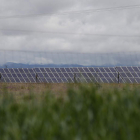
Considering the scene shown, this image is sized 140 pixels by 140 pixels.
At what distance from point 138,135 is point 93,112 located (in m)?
1.18

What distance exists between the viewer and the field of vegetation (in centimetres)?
370

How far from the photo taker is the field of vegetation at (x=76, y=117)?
3703mm

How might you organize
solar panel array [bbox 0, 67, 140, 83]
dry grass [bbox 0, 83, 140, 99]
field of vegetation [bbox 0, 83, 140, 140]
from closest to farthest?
field of vegetation [bbox 0, 83, 140, 140] < dry grass [bbox 0, 83, 140, 99] < solar panel array [bbox 0, 67, 140, 83]

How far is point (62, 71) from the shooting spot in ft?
85.8

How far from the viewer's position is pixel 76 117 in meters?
4.42

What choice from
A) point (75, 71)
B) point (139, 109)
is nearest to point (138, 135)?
point (139, 109)

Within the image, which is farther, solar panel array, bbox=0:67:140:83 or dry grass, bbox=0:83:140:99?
solar panel array, bbox=0:67:140:83

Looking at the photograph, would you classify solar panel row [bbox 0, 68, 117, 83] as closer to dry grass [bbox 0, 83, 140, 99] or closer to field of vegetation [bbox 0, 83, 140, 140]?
dry grass [bbox 0, 83, 140, 99]

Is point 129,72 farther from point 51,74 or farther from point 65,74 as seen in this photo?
point 51,74

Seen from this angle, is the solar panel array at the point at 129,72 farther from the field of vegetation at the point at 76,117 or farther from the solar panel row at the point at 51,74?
the field of vegetation at the point at 76,117

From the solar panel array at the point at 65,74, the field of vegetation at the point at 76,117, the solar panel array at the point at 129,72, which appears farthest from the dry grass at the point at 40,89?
the solar panel array at the point at 129,72

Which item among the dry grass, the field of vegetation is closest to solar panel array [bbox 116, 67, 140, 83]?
the dry grass

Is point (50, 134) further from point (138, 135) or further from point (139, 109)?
point (139, 109)

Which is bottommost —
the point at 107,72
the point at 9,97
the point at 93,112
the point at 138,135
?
the point at 138,135
